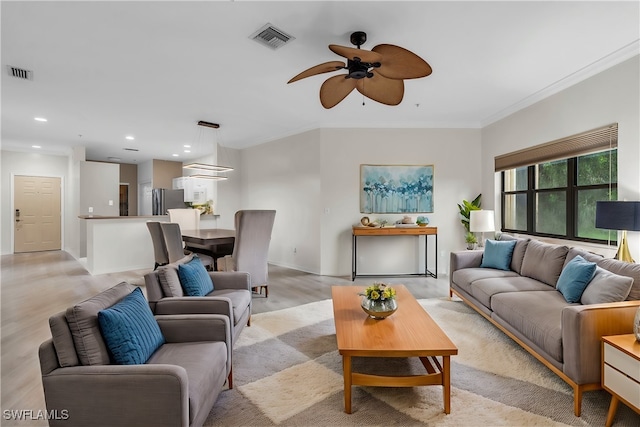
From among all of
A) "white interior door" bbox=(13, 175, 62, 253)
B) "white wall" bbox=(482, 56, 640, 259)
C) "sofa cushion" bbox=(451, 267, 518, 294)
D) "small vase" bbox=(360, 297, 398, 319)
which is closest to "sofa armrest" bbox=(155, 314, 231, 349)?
"small vase" bbox=(360, 297, 398, 319)

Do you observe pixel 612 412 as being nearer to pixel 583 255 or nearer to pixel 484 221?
pixel 583 255

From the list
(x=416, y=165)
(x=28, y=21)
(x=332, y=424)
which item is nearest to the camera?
(x=332, y=424)

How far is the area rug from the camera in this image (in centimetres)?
180

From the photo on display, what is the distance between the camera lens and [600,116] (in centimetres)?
323

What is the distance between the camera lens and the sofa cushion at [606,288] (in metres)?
2.15

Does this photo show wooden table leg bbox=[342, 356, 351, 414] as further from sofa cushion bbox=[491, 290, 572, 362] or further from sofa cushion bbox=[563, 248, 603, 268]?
sofa cushion bbox=[563, 248, 603, 268]

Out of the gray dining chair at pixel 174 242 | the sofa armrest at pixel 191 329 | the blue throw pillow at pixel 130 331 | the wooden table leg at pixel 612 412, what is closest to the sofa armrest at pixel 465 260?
the wooden table leg at pixel 612 412

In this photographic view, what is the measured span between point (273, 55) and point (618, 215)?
3.23 meters

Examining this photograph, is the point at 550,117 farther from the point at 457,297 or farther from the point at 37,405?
the point at 37,405

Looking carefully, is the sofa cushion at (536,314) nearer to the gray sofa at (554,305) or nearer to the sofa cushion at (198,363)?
the gray sofa at (554,305)

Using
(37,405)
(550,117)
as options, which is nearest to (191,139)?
(37,405)

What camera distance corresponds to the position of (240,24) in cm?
247

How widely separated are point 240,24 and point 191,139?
4572mm

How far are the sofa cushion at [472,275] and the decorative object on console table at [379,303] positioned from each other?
157 centimetres
